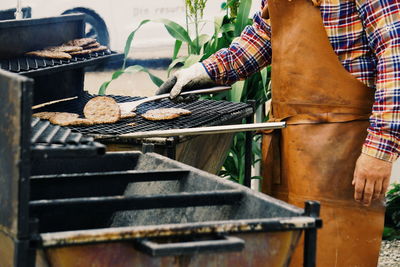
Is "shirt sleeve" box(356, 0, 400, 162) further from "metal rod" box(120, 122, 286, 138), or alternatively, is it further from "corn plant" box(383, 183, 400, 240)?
"corn plant" box(383, 183, 400, 240)

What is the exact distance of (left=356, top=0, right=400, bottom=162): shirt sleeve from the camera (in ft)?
9.88

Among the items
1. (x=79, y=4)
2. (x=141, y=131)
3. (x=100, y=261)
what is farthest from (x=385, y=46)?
(x=79, y=4)

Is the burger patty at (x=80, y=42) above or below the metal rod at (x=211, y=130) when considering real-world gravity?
above

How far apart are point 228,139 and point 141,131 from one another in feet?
3.24

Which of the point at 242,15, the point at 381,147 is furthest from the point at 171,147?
the point at 242,15

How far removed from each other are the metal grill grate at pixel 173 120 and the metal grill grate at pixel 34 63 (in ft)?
0.88

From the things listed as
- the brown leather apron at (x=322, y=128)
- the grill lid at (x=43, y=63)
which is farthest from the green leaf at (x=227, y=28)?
the brown leather apron at (x=322, y=128)

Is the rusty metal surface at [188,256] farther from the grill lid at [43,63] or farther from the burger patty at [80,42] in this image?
the burger patty at [80,42]

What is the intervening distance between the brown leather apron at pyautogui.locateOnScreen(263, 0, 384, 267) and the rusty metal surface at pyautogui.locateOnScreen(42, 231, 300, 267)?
4.19 ft

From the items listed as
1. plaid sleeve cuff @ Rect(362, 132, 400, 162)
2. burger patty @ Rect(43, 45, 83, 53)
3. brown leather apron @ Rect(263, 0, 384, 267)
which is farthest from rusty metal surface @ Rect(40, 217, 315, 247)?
burger patty @ Rect(43, 45, 83, 53)

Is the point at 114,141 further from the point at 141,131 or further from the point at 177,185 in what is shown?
the point at 177,185

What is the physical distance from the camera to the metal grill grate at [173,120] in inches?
141

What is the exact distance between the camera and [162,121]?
378cm

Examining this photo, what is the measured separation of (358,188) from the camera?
10.5 ft
